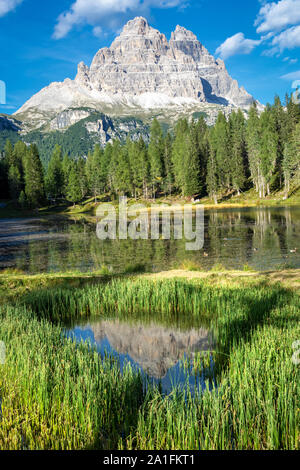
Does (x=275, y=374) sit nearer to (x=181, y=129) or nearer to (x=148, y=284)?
(x=148, y=284)

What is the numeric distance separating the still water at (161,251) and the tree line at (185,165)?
32.3 m

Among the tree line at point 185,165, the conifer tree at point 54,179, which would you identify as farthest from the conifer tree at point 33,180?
the conifer tree at point 54,179

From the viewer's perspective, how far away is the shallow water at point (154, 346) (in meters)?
6.90

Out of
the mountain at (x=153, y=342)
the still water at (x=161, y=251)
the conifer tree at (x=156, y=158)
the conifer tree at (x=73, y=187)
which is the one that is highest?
the conifer tree at (x=156, y=158)

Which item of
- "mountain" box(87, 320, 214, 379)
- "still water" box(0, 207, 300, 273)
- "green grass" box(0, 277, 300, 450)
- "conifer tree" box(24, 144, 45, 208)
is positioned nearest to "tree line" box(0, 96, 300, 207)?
"conifer tree" box(24, 144, 45, 208)

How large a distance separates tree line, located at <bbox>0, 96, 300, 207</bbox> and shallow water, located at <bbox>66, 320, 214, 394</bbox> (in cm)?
5732

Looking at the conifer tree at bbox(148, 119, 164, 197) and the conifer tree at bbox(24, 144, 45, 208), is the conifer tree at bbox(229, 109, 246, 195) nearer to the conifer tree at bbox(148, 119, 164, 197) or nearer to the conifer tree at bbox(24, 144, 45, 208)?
the conifer tree at bbox(148, 119, 164, 197)

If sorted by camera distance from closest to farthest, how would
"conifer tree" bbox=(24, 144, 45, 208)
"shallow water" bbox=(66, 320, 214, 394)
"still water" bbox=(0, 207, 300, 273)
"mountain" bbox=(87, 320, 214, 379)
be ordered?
"shallow water" bbox=(66, 320, 214, 394)
"mountain" bbox=(87, 320, 214, 379)
"still water" bbox=(0, 207, 300, 273)
"conifer tree" bbox=(24, 144, 45, 208)

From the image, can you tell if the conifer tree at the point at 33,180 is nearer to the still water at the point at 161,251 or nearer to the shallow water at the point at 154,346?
the still water at the point at 161,251

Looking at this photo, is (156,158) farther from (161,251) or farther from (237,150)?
(161,251)

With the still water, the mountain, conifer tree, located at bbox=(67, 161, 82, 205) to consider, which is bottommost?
the mountain

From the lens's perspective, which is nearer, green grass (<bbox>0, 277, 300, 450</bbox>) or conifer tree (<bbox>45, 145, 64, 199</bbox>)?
green grass (<bbox>0, 277, 300, 450</bbox>)

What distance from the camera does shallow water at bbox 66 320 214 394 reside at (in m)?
6.90

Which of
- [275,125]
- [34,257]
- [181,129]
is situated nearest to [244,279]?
[34,257]
